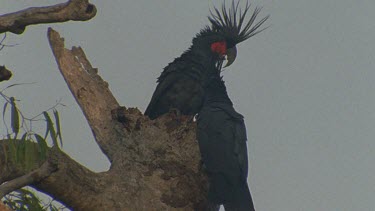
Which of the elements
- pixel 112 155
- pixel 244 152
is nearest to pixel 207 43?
pixel 244 152

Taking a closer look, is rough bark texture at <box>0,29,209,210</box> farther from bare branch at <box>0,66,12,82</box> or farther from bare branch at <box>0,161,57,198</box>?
bare branch at <box>0,66,12,82</box>

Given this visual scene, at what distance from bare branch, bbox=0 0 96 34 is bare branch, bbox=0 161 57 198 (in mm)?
786

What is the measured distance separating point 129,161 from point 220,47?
3333 mm

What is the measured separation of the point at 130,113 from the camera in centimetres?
514

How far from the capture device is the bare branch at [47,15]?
3.87m

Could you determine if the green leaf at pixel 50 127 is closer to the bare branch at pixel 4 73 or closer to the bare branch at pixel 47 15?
the bare branch at pixel 4 73

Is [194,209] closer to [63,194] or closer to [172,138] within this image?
[172,138]

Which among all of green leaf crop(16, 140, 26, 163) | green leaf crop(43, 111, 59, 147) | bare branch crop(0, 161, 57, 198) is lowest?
bare branch crop(0, 161, 57, 198)

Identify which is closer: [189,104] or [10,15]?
[10,15]

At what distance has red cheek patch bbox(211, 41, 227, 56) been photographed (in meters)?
7.97

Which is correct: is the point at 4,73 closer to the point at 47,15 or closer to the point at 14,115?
the point at 14,115

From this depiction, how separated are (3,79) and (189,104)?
3.56m

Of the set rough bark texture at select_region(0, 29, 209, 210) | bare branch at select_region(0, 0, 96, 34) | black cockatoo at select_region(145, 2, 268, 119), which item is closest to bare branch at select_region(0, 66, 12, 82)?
bare branch at select_region(0, 0, 96, 34)

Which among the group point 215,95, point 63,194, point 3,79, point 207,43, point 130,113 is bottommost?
point 63,194
